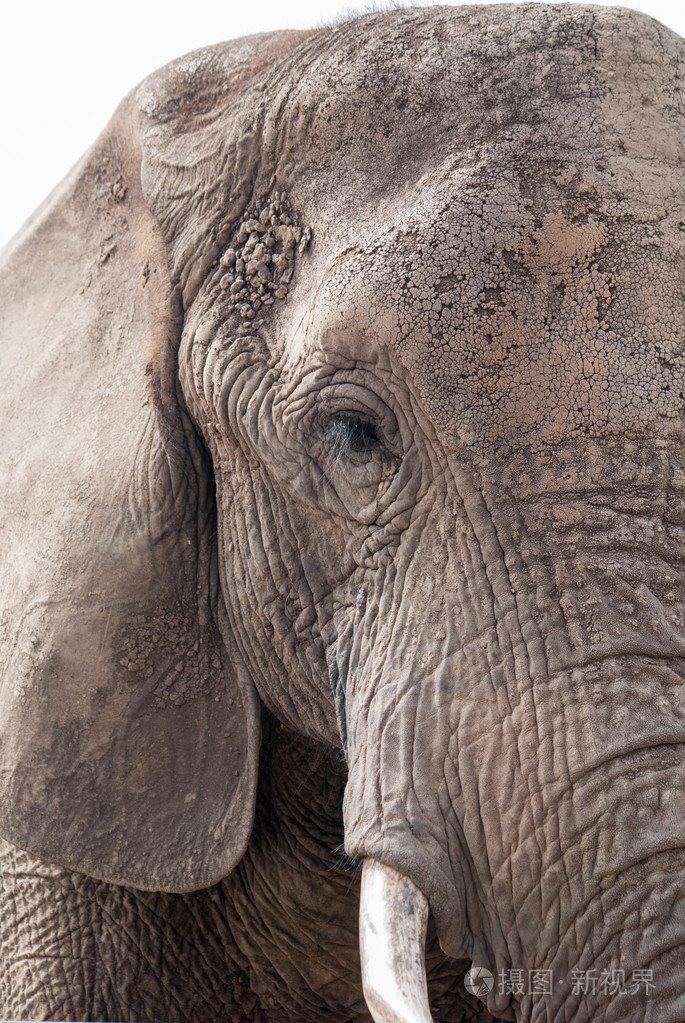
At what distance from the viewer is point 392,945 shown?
1.68 meters

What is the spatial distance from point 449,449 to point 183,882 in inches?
36.5

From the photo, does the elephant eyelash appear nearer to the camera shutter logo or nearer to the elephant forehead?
the elephant forehead

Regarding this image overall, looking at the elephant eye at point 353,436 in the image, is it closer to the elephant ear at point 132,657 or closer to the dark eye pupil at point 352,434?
the dark eye pupil at point 352,434

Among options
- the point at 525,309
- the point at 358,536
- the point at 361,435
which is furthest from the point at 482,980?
the point at 525,309

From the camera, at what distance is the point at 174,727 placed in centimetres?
231

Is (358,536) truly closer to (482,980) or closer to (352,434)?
(352,434)

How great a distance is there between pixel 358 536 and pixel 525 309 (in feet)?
1.39

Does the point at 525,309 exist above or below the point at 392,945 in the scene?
above

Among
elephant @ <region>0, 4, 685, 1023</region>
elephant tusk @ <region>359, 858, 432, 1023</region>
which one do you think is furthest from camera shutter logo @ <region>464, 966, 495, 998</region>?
elephant tusk @ <region>359, 858, 432, 1023</region>

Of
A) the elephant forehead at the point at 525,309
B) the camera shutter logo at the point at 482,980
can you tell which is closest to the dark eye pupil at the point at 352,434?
the elephant forehead at the point at 525,309

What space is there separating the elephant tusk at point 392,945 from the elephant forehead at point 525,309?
2.03 feet

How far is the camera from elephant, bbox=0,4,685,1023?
68.7 inches

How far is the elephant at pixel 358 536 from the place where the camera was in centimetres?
174

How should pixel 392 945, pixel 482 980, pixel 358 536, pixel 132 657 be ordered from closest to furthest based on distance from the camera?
pixel 392 945
pixel 482 980
pixel 358 536
pixel 132 657
